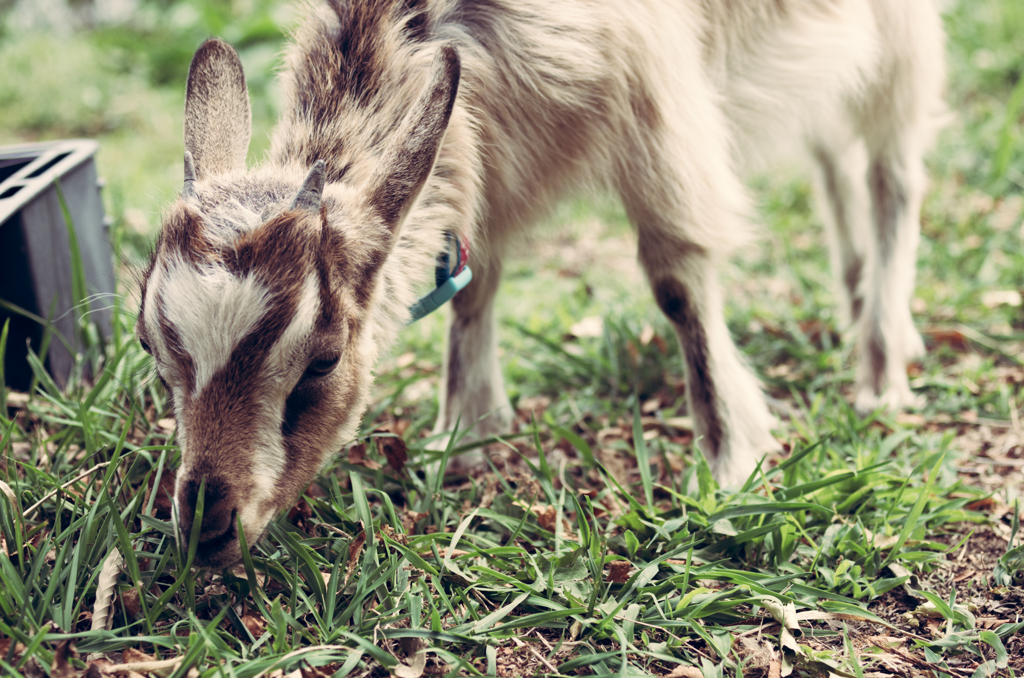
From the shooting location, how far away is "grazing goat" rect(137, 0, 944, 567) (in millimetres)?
2123

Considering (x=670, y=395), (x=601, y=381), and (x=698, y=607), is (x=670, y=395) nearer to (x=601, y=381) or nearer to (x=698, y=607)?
(x=601, y=381)

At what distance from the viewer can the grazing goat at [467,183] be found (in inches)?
83.6

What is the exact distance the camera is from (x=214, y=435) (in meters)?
2.11

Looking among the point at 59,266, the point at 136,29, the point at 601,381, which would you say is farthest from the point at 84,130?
the point at 601,381

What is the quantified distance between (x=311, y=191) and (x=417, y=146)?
1.07 feet

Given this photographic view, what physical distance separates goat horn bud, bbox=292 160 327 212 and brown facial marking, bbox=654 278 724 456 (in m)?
1.43

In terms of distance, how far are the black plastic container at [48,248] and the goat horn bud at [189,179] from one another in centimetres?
86

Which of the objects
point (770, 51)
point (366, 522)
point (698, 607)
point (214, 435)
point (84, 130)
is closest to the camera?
point (214, 435)

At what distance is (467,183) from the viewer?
2.67 metres

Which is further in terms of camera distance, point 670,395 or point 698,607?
point 670,395

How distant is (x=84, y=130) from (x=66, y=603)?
6.36 m

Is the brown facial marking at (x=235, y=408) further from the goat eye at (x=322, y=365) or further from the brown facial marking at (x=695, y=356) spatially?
the brown facial marking at (x=695, y=356)

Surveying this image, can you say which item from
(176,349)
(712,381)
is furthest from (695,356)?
(176,349)

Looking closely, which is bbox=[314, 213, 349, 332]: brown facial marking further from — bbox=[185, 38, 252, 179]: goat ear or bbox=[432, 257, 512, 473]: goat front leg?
bbox=[432, 257, 512, 473]: goat front leg
